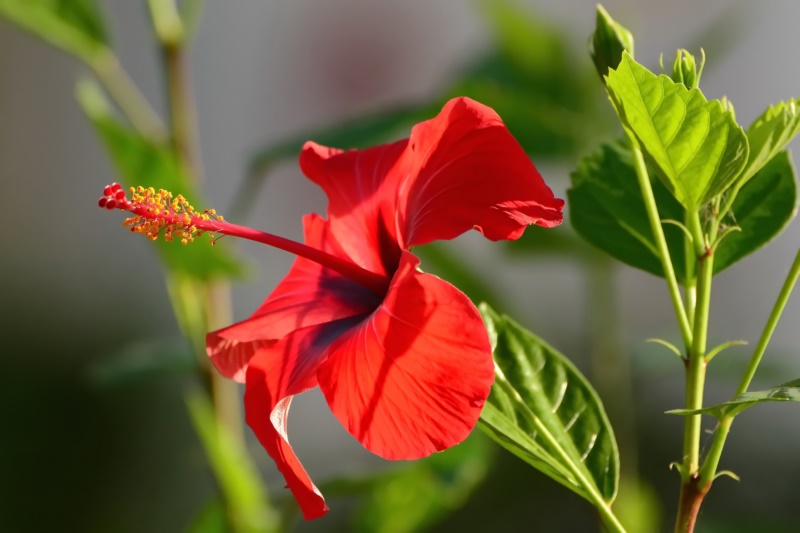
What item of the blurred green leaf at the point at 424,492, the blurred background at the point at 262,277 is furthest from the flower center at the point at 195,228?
the blurred background at the point at 262,277

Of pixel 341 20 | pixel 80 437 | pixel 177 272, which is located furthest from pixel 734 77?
pixel 177 272

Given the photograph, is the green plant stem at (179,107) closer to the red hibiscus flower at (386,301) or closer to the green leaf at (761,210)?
the red hibiscus flower at (386,301)

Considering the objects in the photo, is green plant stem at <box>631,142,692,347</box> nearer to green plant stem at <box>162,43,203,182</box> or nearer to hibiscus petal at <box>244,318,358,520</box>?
hibiscus petal at <box>244,318,358,520</box>

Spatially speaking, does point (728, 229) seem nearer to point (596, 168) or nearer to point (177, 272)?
point (596, 168)

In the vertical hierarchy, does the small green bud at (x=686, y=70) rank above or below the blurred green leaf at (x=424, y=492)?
above

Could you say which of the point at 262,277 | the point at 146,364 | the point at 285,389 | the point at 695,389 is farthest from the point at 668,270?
the point at 262,277

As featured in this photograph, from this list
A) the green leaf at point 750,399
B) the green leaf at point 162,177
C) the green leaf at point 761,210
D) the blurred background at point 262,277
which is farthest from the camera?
the blurred background at point 262,277
